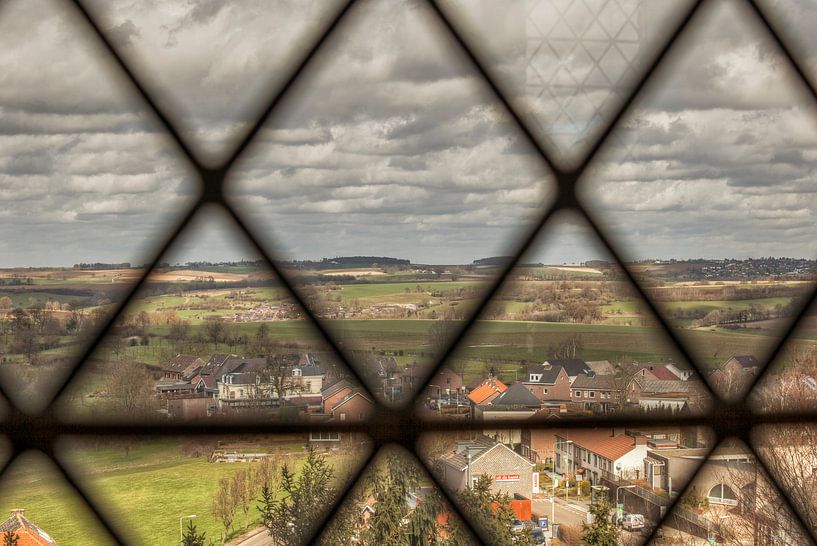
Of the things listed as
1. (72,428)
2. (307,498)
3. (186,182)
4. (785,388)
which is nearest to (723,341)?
(785,388)

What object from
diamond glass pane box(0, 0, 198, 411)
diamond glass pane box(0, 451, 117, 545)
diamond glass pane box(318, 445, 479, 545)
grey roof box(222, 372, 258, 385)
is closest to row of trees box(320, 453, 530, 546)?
diamond glass pane box(318, 445, 479, 545)

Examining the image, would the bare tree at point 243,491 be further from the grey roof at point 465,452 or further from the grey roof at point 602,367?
the grey roof at point 602,367

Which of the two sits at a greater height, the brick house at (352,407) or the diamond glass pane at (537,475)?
the brick house at (352,407)

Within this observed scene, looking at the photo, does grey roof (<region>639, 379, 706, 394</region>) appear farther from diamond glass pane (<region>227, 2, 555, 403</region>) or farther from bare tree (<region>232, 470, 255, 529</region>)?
bare tree (<region>232, 470, 255, 529</region>)

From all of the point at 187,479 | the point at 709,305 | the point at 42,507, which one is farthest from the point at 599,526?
the point at 42,507

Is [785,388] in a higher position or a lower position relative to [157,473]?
higher

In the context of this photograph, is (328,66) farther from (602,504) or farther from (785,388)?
(785,388)

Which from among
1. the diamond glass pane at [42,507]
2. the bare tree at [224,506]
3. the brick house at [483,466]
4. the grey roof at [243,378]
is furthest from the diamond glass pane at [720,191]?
the diamond glass pane at [42,507]
